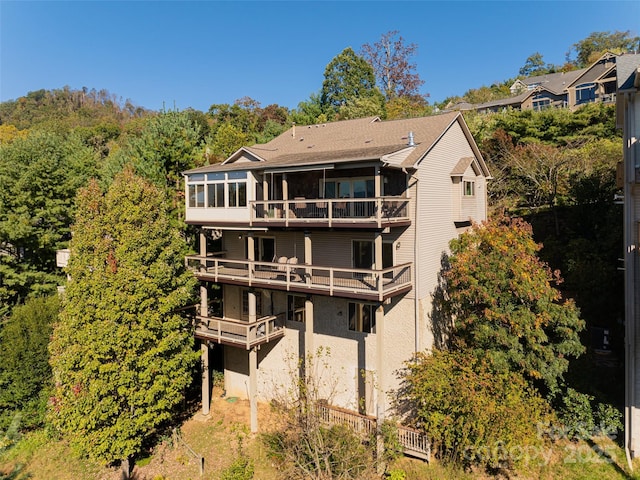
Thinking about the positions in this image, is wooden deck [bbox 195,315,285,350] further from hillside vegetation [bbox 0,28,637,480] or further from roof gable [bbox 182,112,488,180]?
roof gable [bbox 182,112,488,180]

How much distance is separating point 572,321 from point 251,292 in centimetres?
1236

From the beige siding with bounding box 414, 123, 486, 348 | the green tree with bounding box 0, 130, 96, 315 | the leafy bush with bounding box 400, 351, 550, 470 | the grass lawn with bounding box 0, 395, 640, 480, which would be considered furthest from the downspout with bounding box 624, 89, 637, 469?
the green tree with bounding box 0, 130, 96, 315

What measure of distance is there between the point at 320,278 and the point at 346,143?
7199mm

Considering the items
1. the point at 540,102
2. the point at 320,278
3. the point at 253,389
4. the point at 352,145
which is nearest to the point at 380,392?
the point at 320,278

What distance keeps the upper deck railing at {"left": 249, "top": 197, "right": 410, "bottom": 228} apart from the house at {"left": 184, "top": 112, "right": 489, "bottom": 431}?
0.18 feet

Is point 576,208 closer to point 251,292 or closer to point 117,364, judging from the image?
point 251,292

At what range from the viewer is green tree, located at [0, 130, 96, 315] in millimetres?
22125

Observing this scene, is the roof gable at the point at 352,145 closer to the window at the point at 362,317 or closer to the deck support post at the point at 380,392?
the deck support post at the point at 380,392

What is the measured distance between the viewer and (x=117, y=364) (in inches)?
517

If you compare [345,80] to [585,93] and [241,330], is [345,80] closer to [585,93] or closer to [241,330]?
[585,93]

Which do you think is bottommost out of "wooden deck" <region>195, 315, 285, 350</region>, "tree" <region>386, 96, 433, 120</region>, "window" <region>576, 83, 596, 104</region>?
"wooden deck" <region>195, 315, 285, 350</region>

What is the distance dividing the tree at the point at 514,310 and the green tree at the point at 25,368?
19.0 m

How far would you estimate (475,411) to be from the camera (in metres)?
11.1

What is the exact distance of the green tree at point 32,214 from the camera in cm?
2212
